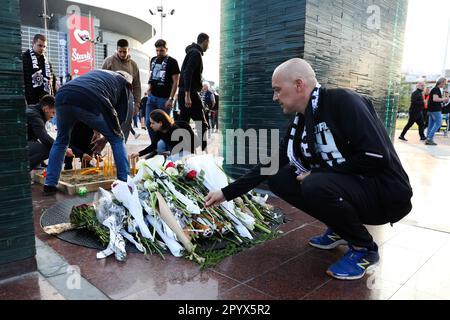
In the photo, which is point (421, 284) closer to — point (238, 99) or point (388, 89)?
point (238, 99)

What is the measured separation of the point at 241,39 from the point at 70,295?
143 inches

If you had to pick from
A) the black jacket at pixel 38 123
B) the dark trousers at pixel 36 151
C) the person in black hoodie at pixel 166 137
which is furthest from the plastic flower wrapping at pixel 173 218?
the dark trousers at pixel 36 151

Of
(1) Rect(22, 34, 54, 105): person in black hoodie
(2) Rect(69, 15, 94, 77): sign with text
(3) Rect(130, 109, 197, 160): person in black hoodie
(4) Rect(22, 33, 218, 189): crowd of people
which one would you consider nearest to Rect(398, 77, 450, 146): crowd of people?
(4) Rect(22, 33, 218, 189): crowd of people

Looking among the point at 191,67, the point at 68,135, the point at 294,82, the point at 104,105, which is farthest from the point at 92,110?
the point at 294,82

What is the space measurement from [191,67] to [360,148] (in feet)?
11.9

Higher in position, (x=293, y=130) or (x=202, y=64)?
(x=202, y=64)

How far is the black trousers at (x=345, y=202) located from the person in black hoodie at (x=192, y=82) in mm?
3414

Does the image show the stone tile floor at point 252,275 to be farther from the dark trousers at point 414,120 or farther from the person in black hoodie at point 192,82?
the dark trousers at point 414,120

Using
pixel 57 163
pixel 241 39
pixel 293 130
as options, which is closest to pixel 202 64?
pixel 241 39

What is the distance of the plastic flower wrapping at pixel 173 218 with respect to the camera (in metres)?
2.55

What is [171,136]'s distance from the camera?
4777mm

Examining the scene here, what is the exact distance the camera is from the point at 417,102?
11742 millimetres

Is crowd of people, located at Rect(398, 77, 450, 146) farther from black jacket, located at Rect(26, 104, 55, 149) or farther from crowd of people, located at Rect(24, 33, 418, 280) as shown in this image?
black jacket, located at Rect(26, 104, 55, 149)

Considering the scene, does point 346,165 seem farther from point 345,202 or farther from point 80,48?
point 80,48
